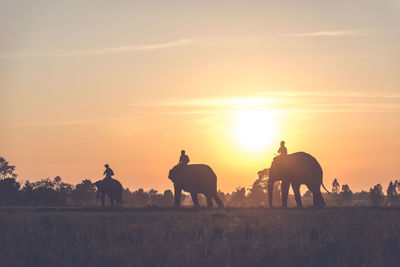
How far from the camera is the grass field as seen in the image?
16141 mm

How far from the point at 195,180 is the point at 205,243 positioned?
25.9m

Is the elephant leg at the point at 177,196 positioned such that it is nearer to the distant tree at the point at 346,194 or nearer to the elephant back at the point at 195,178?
the elephant back at the point at 195,178

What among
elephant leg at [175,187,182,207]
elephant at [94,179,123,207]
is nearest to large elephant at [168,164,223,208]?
elephant leg at [175,187,182,207]

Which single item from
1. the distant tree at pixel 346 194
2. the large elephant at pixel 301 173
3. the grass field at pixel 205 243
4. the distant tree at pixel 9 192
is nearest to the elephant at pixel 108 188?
the distant tree at pixel 9 192

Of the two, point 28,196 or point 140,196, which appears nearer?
point 28,196

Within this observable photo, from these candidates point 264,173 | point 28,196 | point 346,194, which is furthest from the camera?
point 346,194

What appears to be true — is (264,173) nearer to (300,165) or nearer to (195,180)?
(195,180)

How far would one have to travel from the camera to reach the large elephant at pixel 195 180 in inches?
1715

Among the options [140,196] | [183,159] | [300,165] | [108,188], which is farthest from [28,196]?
[140,196]

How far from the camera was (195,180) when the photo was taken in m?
43.7

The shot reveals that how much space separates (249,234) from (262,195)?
8403 cm

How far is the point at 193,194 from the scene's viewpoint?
144ft

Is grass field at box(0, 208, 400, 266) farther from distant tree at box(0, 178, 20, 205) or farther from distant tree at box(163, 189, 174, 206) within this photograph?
distant tree at box(163, 189, 174, 206)

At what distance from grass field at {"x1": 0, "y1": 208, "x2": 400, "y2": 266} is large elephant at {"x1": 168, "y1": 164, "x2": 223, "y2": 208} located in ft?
63.5
